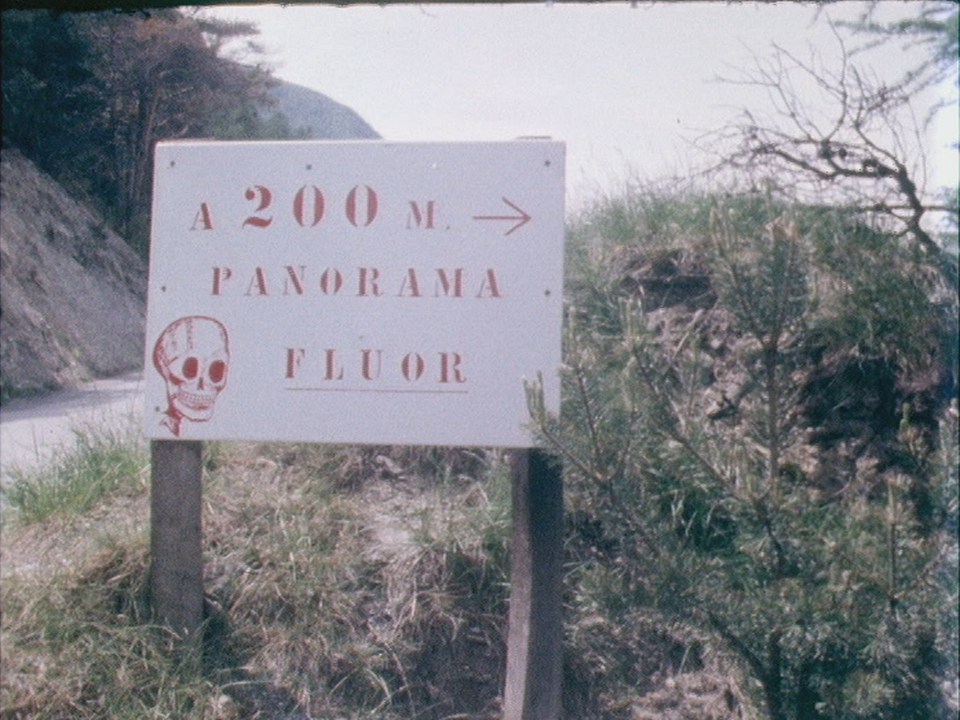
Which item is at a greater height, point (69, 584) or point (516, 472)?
point (516, 472)

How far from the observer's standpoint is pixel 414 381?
10.8ft

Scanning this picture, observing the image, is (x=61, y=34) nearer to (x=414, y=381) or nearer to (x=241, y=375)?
(x=241, y=375)

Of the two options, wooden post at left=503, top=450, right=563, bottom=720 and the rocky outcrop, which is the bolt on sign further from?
the rocky outcrop

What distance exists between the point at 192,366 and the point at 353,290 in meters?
0.59

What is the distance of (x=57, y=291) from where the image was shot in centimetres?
1088

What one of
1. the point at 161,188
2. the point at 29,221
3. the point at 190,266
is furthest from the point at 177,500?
the point at 29,221

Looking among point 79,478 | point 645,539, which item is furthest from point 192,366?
point 645,539

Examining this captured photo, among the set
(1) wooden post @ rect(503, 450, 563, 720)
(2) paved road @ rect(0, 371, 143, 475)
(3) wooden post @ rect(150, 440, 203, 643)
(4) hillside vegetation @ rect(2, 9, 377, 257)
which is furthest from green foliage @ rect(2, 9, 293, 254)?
(1) wooden post @ rect(503, 450, 563, 720)

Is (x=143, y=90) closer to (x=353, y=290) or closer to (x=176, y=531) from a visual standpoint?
(x=353, y=290)

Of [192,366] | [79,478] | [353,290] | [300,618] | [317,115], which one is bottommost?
[300,618]

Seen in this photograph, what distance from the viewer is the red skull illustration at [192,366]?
3.43m

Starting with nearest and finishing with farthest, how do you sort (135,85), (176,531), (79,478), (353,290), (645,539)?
(645,539)
(353,290)
(176,531)
(79,478)
(135,85)

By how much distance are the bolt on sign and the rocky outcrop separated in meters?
3.41

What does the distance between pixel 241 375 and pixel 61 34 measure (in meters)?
2.83
